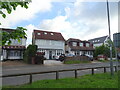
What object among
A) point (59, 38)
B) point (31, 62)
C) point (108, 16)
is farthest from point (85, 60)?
A: point (108, 16)

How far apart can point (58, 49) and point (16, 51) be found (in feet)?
42.3

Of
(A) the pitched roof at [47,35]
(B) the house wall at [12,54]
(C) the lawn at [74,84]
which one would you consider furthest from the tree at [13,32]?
(A) the pitched roof at [47,35]

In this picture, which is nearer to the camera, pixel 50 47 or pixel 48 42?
pixel 48 42

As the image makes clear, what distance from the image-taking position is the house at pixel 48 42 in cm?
3497

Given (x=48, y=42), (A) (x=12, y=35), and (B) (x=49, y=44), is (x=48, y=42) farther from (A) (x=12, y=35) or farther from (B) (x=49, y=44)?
(A) (x=12, y=35)

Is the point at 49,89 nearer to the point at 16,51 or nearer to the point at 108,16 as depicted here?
the point at 108,16

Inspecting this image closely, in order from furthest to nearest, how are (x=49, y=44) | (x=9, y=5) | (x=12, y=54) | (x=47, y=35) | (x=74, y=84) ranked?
(x=47, y=35)
(x=49, y=44)
(x=12, y=54)
(x=74, y=84)
(x=9, y=5)

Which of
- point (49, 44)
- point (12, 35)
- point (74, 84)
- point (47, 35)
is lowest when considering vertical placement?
point (74, 84)

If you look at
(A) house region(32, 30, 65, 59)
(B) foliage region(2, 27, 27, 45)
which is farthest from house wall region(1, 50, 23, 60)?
(B) foliage region(2, 27, 27, 45)

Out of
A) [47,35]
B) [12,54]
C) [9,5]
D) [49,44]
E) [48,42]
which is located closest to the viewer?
[9,5]

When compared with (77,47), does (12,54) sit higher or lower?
lower

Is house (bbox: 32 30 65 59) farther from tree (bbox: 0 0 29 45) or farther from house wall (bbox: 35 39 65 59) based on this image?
tree (bbox: 0 0 29 45)

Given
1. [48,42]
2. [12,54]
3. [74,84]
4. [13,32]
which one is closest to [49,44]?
[48,42]

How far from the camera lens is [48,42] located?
3609 centimetres
